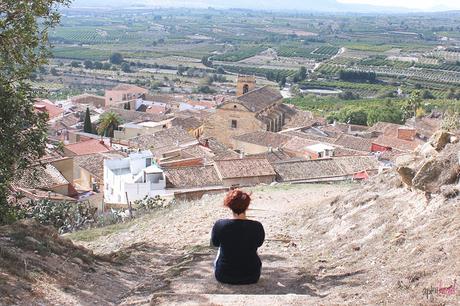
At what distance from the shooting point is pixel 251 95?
163ft

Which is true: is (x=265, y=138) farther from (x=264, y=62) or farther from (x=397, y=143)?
(x=264, y=62)

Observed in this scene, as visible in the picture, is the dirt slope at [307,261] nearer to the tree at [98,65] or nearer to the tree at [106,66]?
the tree at [106,66]

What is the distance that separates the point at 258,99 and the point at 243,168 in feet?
74.4

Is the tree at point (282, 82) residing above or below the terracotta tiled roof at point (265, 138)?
below

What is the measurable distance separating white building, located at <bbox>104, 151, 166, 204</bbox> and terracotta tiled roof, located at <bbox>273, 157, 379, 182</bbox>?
514cm

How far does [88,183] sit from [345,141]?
15.4 m

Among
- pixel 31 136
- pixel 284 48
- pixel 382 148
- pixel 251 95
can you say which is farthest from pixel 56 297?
pixel 284 48

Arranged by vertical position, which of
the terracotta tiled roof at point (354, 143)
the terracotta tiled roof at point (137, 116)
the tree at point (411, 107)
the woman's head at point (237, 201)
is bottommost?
the terracotta tiled roof at point (137, 116)

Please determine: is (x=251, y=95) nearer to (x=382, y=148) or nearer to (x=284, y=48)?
(x=382, y=148)

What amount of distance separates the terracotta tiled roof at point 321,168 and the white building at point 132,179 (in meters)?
5.14

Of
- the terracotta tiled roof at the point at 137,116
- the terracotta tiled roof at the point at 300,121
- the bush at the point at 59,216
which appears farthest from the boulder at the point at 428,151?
the terracotta tiled roof at the point at 137,116

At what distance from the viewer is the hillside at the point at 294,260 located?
23.9ft

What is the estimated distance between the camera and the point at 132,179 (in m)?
27.7

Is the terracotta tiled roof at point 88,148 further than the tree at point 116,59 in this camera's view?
No
